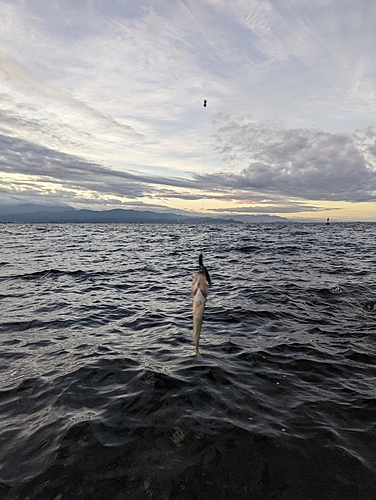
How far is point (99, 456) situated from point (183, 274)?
14439mm

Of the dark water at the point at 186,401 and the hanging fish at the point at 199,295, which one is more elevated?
the hanging fish at the point at 199,295

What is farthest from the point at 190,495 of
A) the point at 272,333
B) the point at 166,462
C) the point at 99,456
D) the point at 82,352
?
the point at 272,333

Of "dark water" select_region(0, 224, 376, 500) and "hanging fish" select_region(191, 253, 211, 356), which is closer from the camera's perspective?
"hanging fish" select_region(191, 253, 211, 356)

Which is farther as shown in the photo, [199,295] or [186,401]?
[186,401]

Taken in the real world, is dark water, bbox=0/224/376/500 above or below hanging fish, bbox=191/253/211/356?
below

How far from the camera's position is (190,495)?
3.63 metres

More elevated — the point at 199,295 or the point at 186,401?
the point at 199,295

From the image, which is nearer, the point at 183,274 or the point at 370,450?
the point at 370,450

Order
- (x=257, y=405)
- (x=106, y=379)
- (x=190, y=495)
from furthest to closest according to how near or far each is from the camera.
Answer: (x=106, y=379)
(x=257, y=405)
(x=190, y=495)

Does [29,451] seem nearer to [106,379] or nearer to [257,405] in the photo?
[106,379]

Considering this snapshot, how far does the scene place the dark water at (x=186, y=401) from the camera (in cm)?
385

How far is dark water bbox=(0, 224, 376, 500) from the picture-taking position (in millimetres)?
3846

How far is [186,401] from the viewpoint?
212 inches

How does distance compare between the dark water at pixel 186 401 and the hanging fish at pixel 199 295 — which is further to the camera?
the dark water at pixel 186 401
